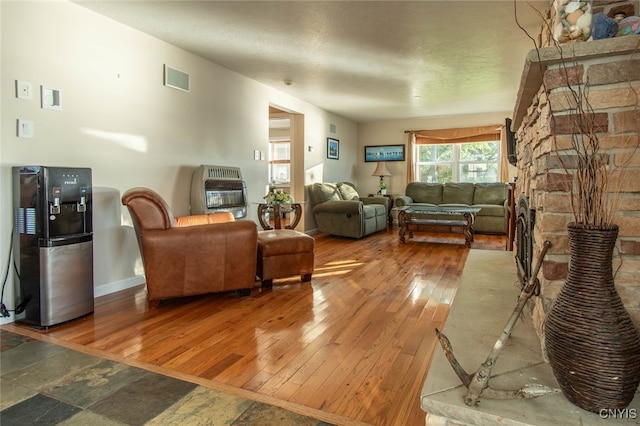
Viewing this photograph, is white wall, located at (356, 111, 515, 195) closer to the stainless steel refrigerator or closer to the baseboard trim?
the baseboard trim

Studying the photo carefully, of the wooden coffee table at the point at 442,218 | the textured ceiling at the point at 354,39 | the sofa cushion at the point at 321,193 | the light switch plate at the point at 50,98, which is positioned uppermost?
the textured ceiling at the point at 354,39

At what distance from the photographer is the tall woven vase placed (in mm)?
984

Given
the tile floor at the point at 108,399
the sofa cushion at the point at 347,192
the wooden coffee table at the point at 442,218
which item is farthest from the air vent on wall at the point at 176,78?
the sofa cushion at the point at 347,192

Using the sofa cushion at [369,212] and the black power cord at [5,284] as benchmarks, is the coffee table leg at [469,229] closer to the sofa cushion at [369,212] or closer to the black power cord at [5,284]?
the sofa cushion at [369,212]

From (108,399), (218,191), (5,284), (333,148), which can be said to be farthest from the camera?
(333,148)

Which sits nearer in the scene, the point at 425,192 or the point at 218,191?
the point at 218,191

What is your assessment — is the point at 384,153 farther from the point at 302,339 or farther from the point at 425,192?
the point at 302,339

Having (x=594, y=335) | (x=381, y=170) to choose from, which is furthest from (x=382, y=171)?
(x=594, y=335)

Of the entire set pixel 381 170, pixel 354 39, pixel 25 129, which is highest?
pixel 354 39

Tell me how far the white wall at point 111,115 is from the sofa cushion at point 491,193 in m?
4.41

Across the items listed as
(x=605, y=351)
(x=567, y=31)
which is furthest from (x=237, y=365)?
(x=567, y=31)

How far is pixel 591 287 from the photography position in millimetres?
1031

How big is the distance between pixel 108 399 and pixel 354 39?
322 centimetres

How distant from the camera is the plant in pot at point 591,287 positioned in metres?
0.99
